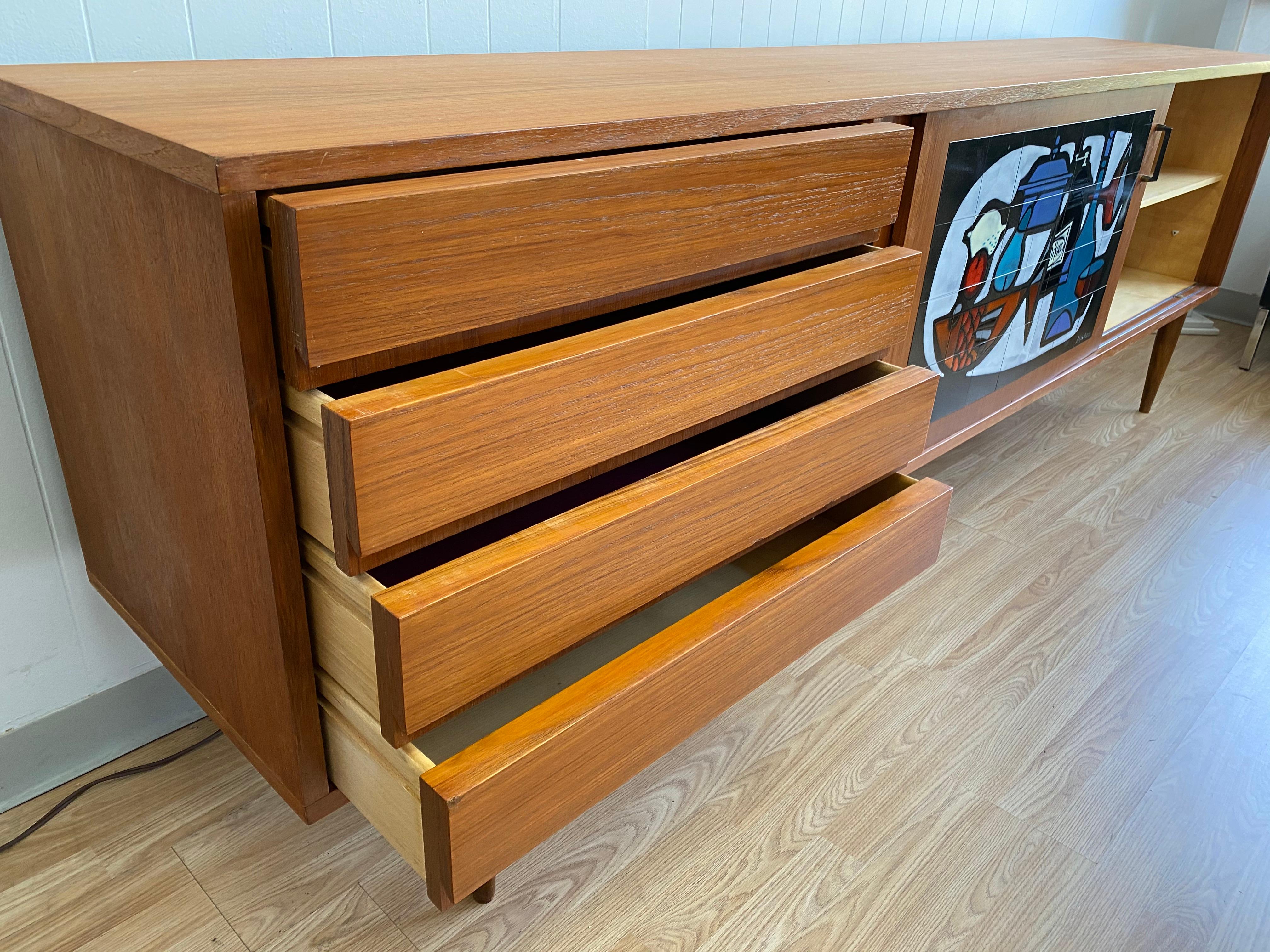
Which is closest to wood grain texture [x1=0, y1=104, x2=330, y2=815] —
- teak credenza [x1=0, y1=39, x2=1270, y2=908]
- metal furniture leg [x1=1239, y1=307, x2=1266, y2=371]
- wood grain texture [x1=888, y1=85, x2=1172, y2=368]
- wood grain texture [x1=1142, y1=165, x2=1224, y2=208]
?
teak credenza [x1=0, y1=39, x2=1270, y2=908]

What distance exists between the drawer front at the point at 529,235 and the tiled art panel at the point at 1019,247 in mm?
308

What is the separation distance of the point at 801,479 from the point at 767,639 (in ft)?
0.44

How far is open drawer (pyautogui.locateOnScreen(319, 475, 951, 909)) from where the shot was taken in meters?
0.54

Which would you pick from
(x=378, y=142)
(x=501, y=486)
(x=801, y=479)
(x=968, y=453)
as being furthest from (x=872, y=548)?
(x=968, y=453)

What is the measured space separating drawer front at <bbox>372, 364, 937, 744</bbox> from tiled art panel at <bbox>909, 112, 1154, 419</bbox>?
0.23 metres

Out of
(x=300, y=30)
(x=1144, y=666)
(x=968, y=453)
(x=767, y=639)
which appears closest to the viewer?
(x=767, y=639)

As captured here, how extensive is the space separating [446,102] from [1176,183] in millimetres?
1439

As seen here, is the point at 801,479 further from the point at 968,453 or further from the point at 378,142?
the point at 968,453

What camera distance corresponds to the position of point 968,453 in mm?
1632

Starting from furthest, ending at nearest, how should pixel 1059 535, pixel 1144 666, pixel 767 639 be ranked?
pixel 1059 535
pixel 1144 666
pixel 767 639

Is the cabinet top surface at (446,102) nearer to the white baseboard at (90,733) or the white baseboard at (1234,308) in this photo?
the white baseboard at (90,733)

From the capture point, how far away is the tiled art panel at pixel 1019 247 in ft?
3.24

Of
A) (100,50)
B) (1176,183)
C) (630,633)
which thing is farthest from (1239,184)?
(100,50)

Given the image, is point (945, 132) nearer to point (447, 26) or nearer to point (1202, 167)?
point (447, 26)
